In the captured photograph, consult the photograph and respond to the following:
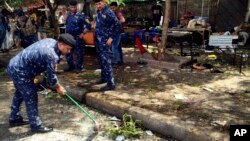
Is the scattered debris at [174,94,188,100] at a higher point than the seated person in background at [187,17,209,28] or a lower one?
lower

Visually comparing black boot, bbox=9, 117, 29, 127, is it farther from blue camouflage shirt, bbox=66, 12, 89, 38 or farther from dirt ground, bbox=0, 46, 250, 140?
blue camouflage shirt, bbox=66, 12, 89, 38

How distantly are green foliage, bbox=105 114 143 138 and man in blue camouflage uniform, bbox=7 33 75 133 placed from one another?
927mm

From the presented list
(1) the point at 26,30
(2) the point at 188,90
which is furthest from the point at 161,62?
(1) the point at 26,30

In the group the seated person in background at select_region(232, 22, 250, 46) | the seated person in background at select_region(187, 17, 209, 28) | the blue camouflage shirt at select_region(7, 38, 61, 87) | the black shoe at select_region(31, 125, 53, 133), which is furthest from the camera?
the seated person in background at select_region(187, 17, 209, 28)

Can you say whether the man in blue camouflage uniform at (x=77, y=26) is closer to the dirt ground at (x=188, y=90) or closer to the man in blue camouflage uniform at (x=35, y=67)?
the dirt ground at (x=188, y=90)

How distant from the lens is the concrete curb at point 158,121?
4.42 metres

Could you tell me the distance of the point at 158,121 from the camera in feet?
16.3

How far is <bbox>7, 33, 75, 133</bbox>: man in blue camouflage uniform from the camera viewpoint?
15.3 ft

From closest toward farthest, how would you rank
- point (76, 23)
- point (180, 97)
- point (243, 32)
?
point (180, 97), point (76, 23), point (243, 32)

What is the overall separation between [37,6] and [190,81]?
17.5 meters

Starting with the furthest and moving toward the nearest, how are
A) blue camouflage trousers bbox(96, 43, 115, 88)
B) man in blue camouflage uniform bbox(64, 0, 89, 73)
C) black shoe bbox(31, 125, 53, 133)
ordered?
man in blue camouflage uniform bbox(64, 0, 89, 73) < blue camouflage trousers bbox(96, 43, 115, 88) < black shoe bbox(31, 125, 53, 133)

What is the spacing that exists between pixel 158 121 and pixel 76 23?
3941mm

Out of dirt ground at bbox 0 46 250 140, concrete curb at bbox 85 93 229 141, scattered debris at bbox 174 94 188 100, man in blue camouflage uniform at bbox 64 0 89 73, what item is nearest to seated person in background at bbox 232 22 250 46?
dirt ground at bbox 0 46 250 140

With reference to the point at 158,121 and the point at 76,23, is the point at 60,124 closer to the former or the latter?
the point at 158,121
